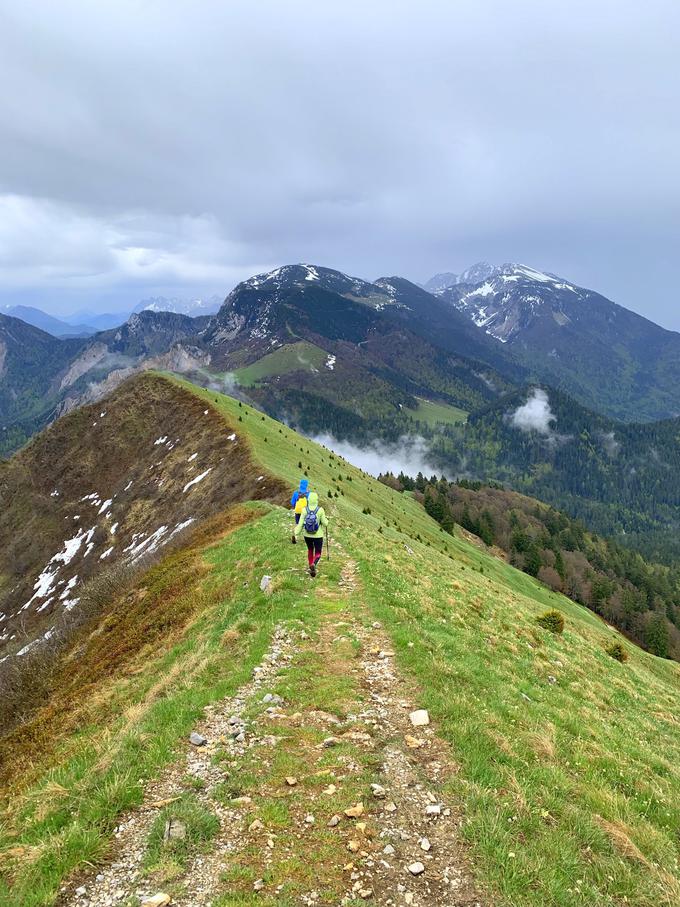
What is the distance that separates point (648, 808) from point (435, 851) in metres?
5.54

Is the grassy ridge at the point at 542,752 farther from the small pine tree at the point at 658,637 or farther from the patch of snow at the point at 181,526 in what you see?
the small pine tree at the point at 658,637

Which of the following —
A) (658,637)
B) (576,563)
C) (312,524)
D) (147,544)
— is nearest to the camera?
(312,524)

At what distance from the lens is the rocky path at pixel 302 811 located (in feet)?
24.2

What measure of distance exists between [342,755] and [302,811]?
1.87m

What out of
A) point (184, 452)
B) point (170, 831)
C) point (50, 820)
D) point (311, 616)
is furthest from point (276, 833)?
point (184, 452)

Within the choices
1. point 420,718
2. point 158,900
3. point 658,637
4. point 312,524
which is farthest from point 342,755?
point 658,637

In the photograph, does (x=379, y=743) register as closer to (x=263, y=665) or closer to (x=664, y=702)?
(x=263, y=665)

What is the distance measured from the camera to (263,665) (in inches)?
591

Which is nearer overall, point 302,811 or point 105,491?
point 302,811

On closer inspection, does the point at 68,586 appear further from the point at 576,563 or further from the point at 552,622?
the point at 576,563

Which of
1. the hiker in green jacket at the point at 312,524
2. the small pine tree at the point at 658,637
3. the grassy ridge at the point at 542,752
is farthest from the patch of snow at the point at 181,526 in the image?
the small pine tree at the point at 658,637

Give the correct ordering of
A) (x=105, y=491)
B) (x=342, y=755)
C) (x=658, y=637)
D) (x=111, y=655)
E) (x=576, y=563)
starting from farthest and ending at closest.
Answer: (x=576, y=563) → (x=658, y=637) → (x=105, y=491) → (x=111, y=655) → (x=342, y=755)

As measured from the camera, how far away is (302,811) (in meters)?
9.00

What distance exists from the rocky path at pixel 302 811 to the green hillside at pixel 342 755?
0.05 meters
